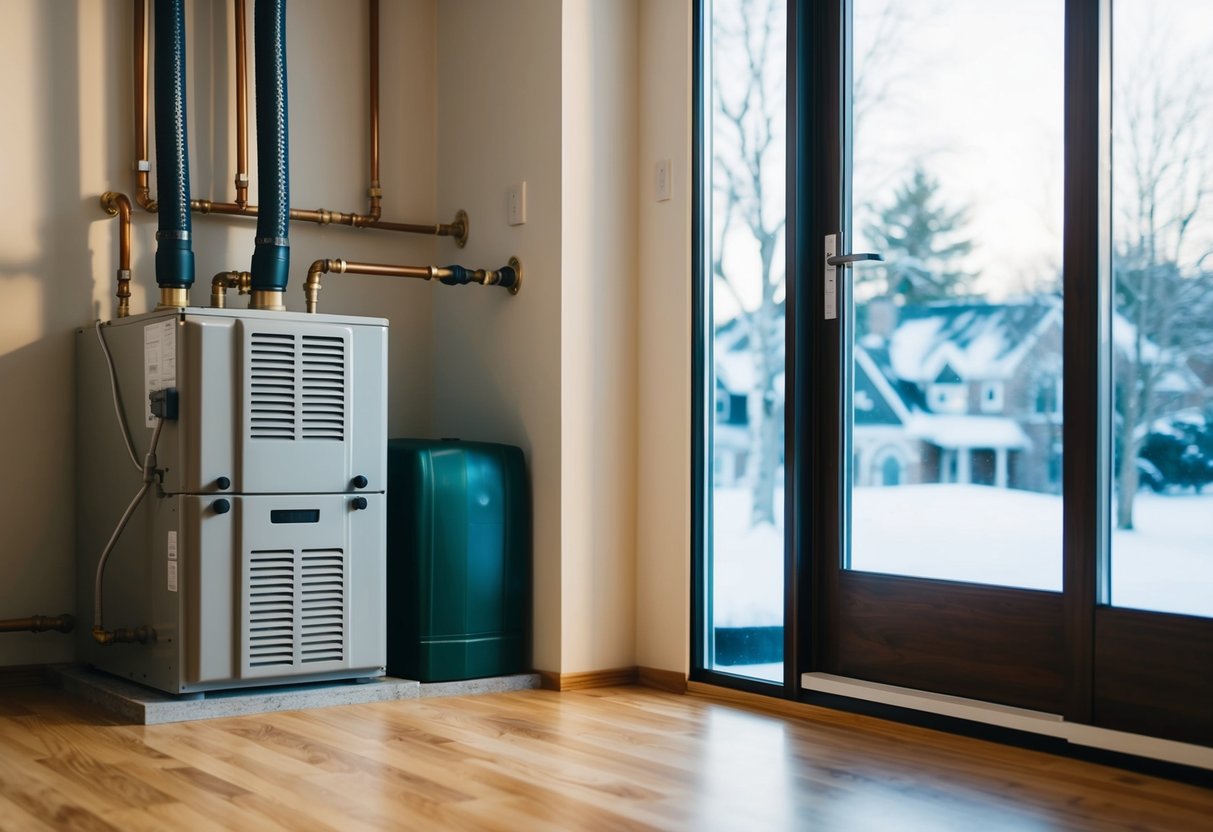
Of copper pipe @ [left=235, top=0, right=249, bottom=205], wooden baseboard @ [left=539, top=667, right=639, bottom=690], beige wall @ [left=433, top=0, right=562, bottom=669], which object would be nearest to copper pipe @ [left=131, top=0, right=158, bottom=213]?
copper pipe @ [left=235, top=0, right=249, bottom=205]

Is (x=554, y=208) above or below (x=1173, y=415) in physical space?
above

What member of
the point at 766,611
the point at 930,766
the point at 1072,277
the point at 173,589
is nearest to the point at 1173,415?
the point at 1072,277

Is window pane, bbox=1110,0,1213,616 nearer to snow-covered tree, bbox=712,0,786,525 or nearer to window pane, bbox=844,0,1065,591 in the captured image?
window pane, bbox=844,0,1065,591

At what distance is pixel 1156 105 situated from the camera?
258 centimetres

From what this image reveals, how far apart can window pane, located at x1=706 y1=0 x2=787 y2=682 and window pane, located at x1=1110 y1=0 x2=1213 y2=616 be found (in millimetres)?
910

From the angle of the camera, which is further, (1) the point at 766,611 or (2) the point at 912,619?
(1) the point at 766,611

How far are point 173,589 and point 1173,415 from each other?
2177mm

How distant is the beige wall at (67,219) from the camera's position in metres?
3.42

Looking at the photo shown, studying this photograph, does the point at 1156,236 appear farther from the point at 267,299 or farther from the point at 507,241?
the point at 267,299

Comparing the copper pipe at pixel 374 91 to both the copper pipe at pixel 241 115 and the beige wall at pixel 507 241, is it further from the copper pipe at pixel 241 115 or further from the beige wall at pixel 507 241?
the copper pipe at pixel 241 115

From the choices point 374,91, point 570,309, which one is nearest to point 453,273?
point 570,309

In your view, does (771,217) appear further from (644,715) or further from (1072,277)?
(644,715)

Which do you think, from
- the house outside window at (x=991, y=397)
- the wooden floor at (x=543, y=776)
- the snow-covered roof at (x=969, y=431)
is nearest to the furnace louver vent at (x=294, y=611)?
the wooden floor at (x=543, y=776)

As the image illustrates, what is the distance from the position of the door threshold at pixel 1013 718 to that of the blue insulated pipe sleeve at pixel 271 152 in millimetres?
1680
